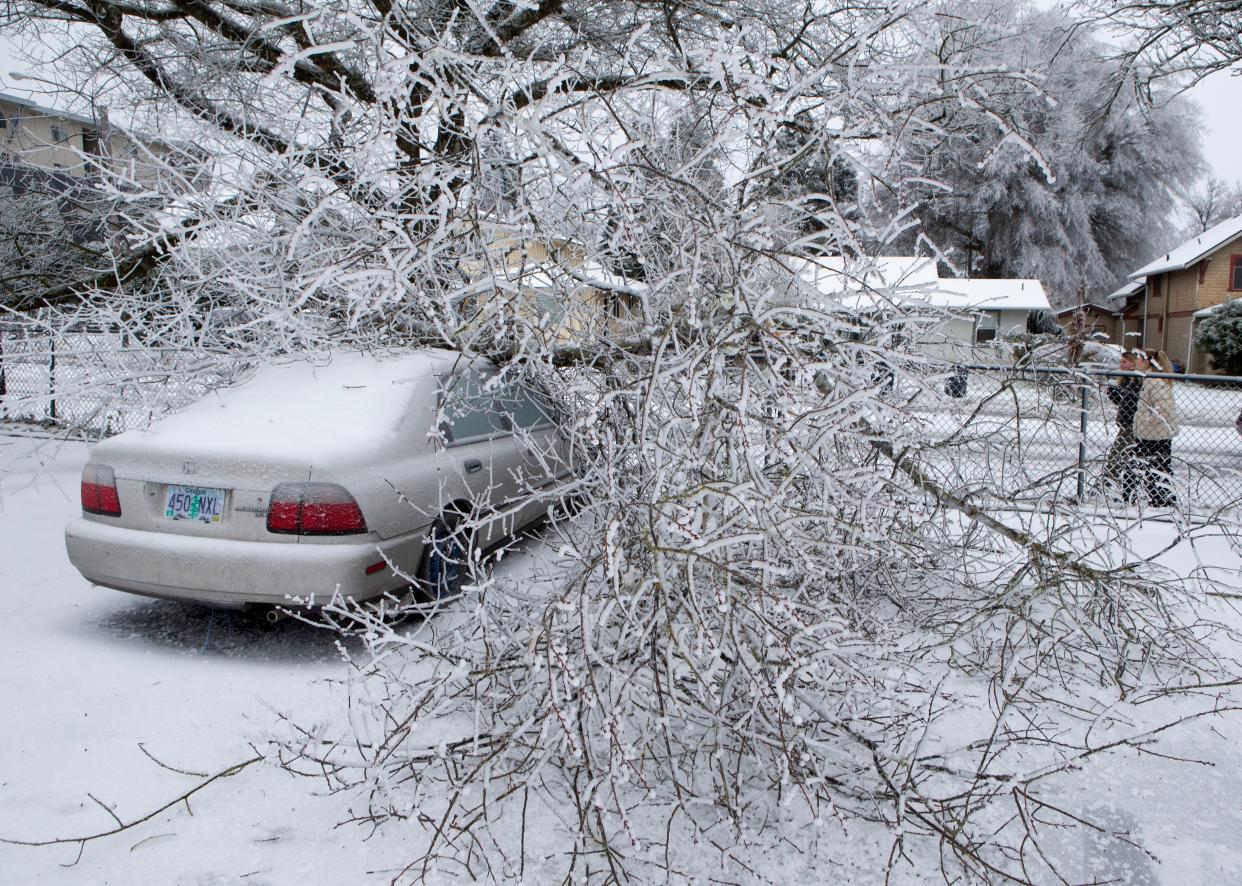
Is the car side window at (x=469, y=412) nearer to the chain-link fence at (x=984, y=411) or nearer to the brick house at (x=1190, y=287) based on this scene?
the chain-link fence at (x=984, y=411)

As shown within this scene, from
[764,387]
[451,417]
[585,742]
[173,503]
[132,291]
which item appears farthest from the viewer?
[132,291]

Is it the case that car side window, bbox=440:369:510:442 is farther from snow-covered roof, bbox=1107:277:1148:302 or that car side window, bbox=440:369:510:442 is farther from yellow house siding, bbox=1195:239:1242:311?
A: snow-covered roof, bbox=1107:277:1148:302

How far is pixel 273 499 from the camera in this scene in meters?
4.02

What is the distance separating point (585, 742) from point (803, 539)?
0.90 m

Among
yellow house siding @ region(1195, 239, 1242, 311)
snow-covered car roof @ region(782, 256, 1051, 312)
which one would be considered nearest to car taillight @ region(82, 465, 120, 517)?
snow-covered car roof @ region(782, 256, 1051, 312)

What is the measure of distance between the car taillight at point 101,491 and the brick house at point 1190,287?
3297 centimetres

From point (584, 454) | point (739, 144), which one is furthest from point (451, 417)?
point (739, 144)

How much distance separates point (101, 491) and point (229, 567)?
0.85 metres

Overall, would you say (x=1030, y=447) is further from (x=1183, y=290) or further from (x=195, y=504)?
(x=1183, y=290)

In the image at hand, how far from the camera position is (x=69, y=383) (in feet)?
19.2

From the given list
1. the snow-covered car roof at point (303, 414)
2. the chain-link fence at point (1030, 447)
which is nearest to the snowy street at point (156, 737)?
the snow-covered car roof at point (303, 414)

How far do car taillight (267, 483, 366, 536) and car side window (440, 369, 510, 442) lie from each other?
0.89 meters

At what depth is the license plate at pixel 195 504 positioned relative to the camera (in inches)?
161

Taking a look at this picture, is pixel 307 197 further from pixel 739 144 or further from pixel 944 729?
pixel 944 729
